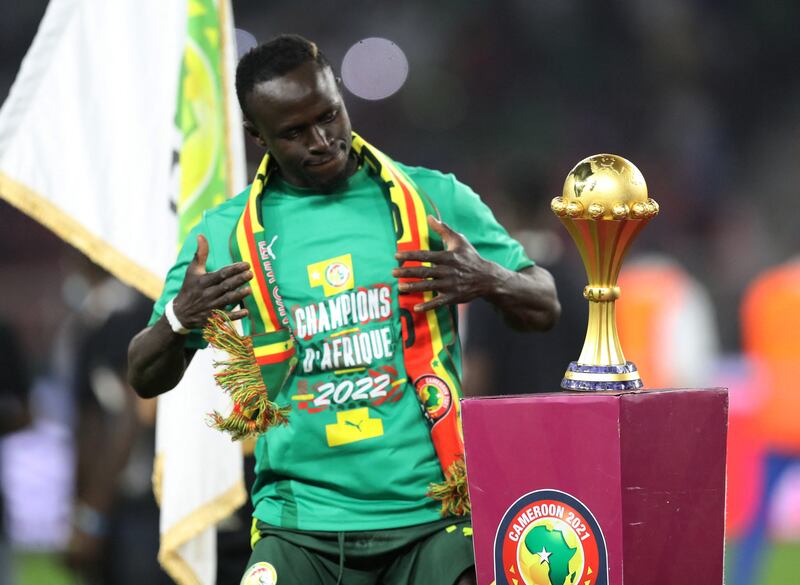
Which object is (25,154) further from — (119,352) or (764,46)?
(764,46)

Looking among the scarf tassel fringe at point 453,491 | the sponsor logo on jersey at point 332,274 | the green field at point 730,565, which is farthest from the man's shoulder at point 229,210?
the green field at point 730,565

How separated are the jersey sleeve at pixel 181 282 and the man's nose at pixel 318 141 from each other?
34cm

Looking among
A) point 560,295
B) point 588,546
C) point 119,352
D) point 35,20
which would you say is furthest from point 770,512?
point 35,20

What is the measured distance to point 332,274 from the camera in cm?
281

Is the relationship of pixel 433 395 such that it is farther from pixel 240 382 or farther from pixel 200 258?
pixel 200 258

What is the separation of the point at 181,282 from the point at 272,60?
0.55 m

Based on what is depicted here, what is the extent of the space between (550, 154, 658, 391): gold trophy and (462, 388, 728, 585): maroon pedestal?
127 mm

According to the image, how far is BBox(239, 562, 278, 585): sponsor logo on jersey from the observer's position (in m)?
2.63

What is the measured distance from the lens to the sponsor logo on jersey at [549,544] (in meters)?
2.24

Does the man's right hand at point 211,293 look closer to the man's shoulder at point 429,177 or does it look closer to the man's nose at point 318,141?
the man's nose at point 318,141

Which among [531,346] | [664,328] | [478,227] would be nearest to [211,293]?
[478,227]

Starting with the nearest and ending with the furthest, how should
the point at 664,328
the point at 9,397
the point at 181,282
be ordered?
the point at 181,282
the point at 9,397
the point at 664,328

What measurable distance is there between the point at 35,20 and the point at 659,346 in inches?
244

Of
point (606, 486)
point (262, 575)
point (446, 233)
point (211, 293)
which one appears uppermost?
point (446, 233)
